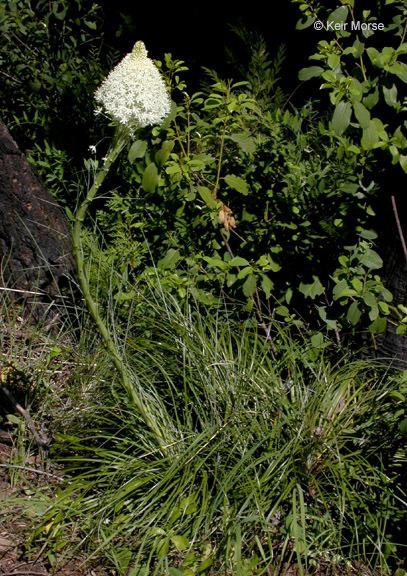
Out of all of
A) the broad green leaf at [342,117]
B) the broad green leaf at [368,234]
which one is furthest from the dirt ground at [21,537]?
the broad green leaf at [342,117]

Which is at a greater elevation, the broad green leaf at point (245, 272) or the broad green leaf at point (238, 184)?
the broad green leaf at point (238, 184)

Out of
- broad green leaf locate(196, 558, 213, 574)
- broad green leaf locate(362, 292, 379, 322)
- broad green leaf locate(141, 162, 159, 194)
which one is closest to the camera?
broad green leaf locate(196, 558, 213, 574)

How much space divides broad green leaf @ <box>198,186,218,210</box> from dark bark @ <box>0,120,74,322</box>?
0.85 m

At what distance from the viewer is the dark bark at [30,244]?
3414mm

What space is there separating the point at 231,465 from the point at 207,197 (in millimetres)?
1290

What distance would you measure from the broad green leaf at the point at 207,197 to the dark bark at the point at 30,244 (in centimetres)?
85

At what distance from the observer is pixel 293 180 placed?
3348 mm

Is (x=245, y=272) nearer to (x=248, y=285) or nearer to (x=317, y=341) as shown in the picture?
(x=248, y=285)

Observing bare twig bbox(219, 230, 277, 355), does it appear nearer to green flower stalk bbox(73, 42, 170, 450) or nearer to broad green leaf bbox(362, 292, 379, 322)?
broad green leaf bbox(362, 292, 379, 322)

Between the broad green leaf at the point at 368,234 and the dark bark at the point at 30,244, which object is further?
the dark bark at the point at 30,244

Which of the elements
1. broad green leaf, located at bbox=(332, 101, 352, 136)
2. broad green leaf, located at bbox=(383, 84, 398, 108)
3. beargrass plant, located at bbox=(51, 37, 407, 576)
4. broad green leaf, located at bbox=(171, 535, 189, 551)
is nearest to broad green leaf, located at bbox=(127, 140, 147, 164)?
beargrass plant, located at bbox=(51, 37, 407, 576)

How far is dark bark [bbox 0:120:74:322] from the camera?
11.2 feet

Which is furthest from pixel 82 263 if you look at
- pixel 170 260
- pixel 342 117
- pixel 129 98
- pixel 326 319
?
pixel 326 319

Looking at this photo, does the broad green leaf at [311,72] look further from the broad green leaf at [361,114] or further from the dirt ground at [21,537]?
the dirt ground at [21,537]
